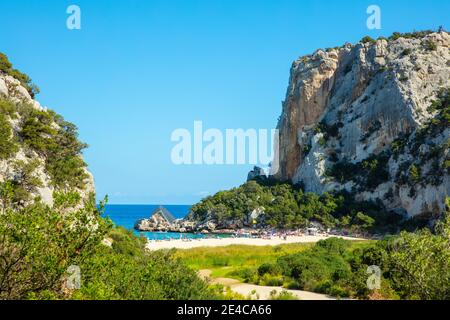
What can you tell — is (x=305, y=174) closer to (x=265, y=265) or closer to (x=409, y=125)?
(x=409, y=125)

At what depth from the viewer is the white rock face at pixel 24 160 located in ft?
101

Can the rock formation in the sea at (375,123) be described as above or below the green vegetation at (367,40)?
below

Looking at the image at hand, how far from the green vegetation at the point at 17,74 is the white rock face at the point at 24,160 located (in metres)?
3.00

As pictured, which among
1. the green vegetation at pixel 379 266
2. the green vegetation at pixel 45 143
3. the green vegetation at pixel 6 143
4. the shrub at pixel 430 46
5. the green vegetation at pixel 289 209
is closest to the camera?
the green vegetation at pixel 379 266

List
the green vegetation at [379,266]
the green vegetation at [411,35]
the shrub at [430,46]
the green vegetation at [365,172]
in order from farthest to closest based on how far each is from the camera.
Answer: the green vegetation at [411,35] < the shrub at [430,46] < the green vegetation at [365,172] < the green vegetation at [379,266]

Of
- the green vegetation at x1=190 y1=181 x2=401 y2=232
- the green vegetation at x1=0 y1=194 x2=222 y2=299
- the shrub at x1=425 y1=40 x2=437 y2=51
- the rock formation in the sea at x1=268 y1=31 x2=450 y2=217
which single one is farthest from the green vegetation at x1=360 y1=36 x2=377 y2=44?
the green vegetation at x1=0 y1=194 x2=222 y2=299

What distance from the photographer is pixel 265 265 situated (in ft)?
91.8

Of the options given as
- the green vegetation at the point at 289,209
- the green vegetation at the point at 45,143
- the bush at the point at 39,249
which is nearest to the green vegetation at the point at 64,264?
the bush at the point at 39,249

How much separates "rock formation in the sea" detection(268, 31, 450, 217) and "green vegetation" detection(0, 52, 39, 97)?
52.6 meters

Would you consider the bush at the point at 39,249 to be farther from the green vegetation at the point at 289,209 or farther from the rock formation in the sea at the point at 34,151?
the green vegetation at the point at 289,209

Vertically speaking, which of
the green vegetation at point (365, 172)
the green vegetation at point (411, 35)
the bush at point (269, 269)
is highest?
the green vegetation at point (411, 35)

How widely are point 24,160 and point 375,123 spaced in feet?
251

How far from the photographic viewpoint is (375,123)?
95938mm
